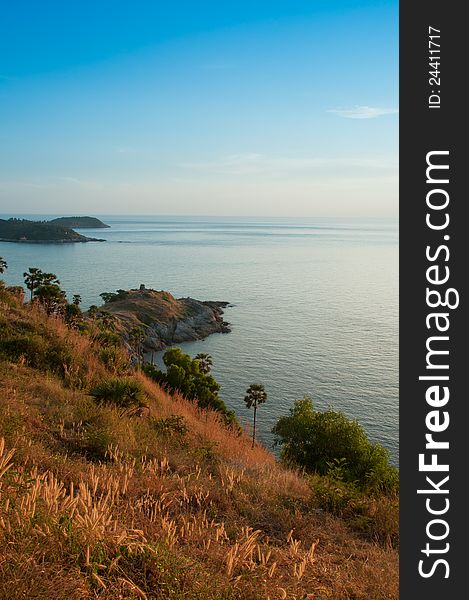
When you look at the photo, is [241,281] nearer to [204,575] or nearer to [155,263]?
[155,263]

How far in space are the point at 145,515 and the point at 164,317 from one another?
3180 inches

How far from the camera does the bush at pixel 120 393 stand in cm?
959

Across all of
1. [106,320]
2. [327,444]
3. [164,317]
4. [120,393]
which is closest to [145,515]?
[120,393]

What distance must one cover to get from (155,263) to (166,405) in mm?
148896

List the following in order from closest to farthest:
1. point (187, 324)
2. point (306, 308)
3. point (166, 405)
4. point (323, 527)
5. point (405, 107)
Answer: point (405, 107), point (323, 527), point (166, 405), point (187, 324), point (306, 308)

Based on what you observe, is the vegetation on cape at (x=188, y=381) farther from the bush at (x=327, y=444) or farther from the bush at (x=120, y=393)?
the bush at (x=120, y=393)

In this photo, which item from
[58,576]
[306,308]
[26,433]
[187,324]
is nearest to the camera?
[58,576]

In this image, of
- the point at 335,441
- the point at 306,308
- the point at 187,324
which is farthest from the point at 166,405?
the point at 306,308

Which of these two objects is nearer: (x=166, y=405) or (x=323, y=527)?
(x=323, y=527)

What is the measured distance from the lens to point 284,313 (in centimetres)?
9312

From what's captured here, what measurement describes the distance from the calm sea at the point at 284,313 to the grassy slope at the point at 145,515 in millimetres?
37111

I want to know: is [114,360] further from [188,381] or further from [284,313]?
[284,313]

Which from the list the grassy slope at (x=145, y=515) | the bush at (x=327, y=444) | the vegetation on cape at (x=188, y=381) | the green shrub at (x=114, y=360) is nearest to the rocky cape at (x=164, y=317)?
the vegetation on cape at (x=188, y=381)

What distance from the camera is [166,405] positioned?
11820mm
